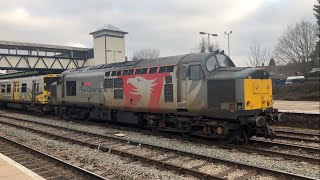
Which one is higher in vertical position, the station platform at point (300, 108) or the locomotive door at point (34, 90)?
the locomotive door at point (34, 90)

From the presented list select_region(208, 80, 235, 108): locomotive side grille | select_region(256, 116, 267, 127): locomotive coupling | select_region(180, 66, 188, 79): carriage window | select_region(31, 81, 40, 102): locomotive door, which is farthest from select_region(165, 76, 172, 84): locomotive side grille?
select_region(31, 81, 40, 102): locomotive door

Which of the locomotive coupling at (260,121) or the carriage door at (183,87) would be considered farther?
the carriage door at (183,87)

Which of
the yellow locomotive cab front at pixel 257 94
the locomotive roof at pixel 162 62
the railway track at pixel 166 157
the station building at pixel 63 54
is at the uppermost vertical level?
the station building at pixel 63 54

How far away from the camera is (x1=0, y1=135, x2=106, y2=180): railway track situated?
8742 mm

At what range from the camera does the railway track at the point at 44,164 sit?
874cm

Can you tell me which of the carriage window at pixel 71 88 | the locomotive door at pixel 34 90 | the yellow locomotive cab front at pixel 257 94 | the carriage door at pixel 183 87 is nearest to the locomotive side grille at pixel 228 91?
the yellow locomotive cab front at pixel 257 94

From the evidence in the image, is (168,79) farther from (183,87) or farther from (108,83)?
(108,83)

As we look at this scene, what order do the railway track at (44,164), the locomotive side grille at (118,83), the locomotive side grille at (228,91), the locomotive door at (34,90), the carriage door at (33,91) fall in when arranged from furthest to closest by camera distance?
1. the carriage door at (33,91)
2. the locomotive door at (34,90)
3. the locomotive side grille at (118,83)
4. the locomotive side grille at (228,91)
5. the railway track at (44,164)

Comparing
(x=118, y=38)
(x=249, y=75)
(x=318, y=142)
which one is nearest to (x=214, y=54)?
(x=249, y=75)

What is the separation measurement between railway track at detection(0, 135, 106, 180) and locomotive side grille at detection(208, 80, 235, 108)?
18.8ft

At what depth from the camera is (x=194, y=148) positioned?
12133mm

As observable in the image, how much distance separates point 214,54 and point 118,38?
43242 mm

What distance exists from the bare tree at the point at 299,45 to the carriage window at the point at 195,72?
159 ft

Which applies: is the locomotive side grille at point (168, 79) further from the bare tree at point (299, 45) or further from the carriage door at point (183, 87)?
the bare tree at point (299, 45)
